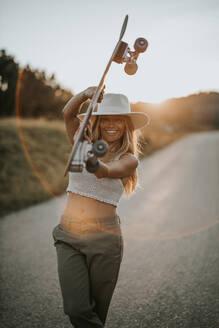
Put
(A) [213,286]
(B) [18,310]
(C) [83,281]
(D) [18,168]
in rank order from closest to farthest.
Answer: (C) [83,281]
(B) [18,310]
(A) [213,286]
(D) [18,168]

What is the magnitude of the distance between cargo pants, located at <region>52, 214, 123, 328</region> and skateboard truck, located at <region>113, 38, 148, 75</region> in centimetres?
106

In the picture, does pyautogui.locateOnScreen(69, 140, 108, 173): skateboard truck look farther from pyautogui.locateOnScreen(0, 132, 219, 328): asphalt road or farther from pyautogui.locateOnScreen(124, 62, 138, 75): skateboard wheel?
pyautogui.locateOnScreen(0, 132, 219, 328): asphalt road

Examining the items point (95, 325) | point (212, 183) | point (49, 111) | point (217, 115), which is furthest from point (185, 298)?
point (217, 115)

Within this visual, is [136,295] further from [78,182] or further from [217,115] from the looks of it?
[217,115]

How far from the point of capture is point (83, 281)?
6.11 feet

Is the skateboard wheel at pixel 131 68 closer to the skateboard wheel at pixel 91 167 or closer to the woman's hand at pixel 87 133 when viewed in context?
the woman's hand at pixel 87 133

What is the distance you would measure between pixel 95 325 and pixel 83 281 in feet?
1.05

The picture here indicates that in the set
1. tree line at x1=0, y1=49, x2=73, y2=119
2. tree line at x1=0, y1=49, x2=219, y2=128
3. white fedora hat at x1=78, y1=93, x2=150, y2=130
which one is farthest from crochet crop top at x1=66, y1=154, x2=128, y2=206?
tree line at x1=0, y1=49, x2=73, y2=119

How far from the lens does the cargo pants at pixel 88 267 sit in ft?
6.05

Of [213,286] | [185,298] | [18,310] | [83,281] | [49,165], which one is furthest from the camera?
[49,165]

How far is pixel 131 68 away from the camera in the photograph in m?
1.90

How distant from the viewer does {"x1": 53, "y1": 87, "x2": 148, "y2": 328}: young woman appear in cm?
186

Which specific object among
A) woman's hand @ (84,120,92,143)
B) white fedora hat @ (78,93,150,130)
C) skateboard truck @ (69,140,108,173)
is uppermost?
white fedora hat @ (78,93,150,130)

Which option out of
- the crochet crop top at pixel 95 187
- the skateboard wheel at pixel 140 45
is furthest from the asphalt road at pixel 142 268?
the skateboard wheel at pixel 140 45
